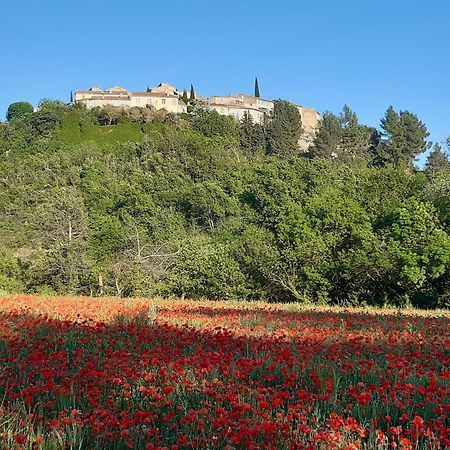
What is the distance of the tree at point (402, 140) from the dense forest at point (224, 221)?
262 mm

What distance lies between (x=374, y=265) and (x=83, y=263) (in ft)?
81.9

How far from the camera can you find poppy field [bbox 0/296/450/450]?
3.86 metres

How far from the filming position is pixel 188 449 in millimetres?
3939

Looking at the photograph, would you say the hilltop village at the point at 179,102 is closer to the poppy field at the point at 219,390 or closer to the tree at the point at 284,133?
the tree at the point at 284,133

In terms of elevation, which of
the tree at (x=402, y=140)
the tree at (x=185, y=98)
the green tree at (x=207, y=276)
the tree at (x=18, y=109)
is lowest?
the green tree at (x=207, y=276)

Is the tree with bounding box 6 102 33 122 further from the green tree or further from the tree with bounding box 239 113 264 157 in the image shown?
the green tree

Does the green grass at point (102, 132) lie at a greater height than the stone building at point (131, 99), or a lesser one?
lesser

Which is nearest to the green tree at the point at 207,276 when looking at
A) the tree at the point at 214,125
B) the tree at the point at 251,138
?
the tree at the point at 251,138

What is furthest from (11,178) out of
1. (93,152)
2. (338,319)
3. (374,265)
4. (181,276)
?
(338,319)

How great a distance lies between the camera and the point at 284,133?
108250 millimetres

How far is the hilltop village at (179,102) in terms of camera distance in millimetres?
138375

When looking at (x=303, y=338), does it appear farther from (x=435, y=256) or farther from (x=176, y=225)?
(x=176, y=225)

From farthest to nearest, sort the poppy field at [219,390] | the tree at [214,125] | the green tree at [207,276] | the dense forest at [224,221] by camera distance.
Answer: the tree at [214,125] → the green tree at [207,276] → the dense forest at [224,221] → the poppy field at [219,390]

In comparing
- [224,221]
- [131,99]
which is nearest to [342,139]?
[224,221]
